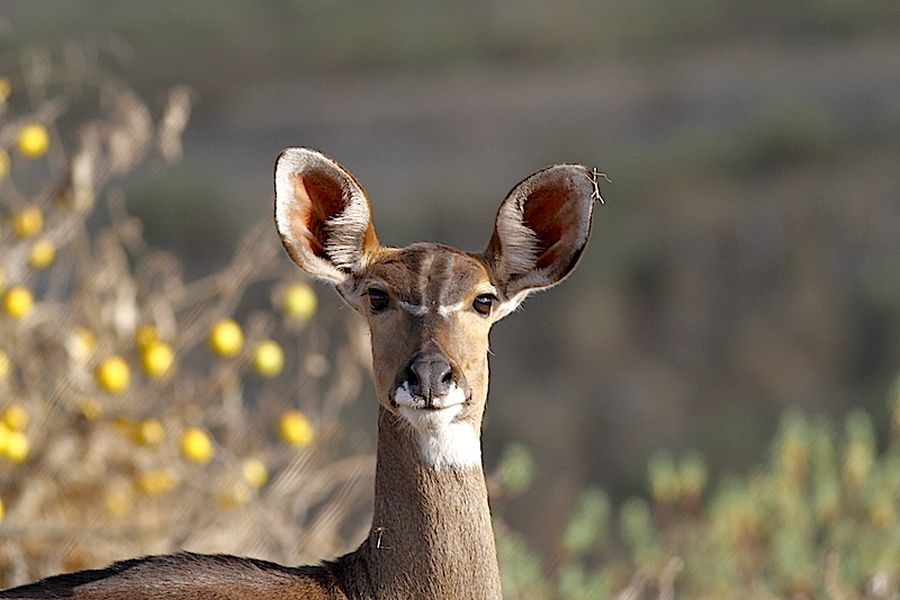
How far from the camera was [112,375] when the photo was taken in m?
5.18

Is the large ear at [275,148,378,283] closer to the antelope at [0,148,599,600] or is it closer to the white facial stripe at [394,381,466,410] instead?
the antelope at [0,148,599,600]

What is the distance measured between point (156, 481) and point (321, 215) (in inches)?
79.4

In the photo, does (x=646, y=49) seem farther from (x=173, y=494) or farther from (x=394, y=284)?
(x=394, y=284)

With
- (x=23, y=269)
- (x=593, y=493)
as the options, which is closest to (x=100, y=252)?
(x=23, y=269)

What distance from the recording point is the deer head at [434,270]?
363 centimetres

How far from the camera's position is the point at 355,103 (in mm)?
19906

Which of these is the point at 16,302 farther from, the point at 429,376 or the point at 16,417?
the point at 429,376

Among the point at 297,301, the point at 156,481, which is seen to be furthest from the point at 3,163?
the point at 156,481

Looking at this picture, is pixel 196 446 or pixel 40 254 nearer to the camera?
pixel 196 446

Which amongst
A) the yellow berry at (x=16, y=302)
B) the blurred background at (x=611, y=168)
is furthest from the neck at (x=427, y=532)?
the blurred background at (x=611, y=168)

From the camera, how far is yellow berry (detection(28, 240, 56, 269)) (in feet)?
18.1

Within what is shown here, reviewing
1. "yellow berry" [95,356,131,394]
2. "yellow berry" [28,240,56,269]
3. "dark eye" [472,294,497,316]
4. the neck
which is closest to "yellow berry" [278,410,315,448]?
"yellow berry" [95,356,131,394]

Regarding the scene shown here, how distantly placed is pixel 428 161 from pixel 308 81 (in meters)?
4.23

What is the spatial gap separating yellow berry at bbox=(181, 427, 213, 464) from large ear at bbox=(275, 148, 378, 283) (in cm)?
150
